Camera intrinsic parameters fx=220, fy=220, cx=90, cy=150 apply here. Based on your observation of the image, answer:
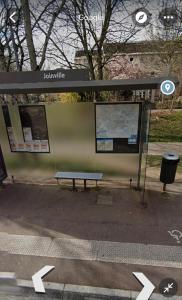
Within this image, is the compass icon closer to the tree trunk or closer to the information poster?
the tree trunk

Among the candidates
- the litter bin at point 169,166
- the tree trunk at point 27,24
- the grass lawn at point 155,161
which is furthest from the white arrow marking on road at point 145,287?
the tree trunk at point 27,24

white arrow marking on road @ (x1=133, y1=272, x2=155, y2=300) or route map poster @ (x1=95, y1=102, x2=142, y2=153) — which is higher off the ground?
route map poster @ (x1=95, y1=102, x2=142, y2=153)

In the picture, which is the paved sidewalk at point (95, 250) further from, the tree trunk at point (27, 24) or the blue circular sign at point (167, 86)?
the tree trunk at point (27, 24)

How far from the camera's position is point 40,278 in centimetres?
320

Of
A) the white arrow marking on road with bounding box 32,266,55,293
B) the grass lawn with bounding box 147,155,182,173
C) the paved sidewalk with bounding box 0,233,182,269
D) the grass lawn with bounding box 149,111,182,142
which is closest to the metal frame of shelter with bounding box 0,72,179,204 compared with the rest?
the grass lawn with bounding box 147,155,182,173

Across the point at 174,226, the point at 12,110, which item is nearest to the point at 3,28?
the point at 12,110

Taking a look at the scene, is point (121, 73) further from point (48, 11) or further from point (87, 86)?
point (87, 86)

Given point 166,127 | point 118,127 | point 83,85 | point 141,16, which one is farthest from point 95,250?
point 166,127

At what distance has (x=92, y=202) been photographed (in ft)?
16.8

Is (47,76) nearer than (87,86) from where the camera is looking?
No

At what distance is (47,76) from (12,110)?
1.46m

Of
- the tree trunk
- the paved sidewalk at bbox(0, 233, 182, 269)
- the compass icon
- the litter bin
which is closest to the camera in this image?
the paved sidewalk at bbox(0, 233, 182, 269)

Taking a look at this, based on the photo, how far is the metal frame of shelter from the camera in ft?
13.8

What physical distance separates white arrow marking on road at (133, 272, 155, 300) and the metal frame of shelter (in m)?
3.23
